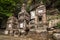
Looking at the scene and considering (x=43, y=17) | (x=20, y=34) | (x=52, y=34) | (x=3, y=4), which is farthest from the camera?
(x=3, y=4)

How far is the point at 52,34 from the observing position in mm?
11633

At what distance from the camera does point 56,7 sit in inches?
808

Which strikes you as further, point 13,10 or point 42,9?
point 13,10

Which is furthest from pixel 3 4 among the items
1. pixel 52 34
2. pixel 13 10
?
pixel 52 34

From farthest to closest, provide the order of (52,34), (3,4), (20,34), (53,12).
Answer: (3,4), (53,12), (20,34), (52,34)

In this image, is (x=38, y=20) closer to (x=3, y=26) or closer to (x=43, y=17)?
(x=43, y=17)

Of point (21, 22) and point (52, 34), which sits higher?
point (21, 22)

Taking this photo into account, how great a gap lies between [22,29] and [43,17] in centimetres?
267

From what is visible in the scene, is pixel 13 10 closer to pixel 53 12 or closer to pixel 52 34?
pixel 53 12

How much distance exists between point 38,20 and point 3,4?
10.2 m

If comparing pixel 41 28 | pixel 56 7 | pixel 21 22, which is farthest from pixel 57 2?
pixel 41 28

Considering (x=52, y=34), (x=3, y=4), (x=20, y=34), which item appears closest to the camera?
(x=52, y=34)

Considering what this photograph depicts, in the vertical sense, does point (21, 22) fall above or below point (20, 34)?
above

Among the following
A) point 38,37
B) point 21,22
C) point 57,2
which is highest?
point 57,2
